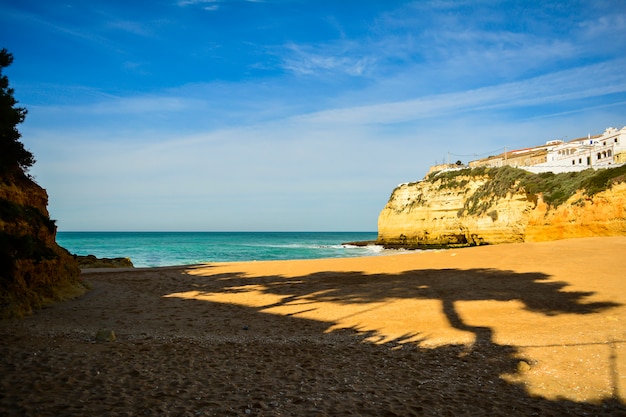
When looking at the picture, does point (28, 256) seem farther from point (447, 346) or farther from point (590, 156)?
point (590, 156)

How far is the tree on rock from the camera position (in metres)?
10.8

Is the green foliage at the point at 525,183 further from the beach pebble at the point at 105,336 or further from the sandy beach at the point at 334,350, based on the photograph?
the beach pebble at the point at 105,336

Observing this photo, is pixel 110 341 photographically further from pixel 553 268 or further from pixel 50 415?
pixel 553 268

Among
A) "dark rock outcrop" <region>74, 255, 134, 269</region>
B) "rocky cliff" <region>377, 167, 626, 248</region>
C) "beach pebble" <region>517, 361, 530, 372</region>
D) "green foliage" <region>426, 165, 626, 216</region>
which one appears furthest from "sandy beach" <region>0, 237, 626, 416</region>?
"green foliage" <region>426, 165, 626, 216</region>

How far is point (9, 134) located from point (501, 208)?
43551 millimetres

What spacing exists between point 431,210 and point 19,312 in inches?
2053

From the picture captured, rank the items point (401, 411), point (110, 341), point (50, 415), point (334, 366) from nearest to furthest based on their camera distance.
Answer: point (50, 415) < point (401, 411) < point (334, 366) < point (110, 341)

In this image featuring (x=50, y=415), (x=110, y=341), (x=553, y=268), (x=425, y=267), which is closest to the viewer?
(x=50, y=415)

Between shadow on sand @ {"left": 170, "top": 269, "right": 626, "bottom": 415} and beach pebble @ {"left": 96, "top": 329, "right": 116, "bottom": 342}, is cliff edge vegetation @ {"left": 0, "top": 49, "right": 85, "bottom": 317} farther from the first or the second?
shadow on sand @ {"left": 170, "top": 269, "right": 626, "bottom": 415}

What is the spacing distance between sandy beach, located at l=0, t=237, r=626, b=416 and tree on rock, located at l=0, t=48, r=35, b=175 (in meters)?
4.94

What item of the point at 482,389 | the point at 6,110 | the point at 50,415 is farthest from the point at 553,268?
the point at 6,110

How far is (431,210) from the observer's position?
5591 centimetres

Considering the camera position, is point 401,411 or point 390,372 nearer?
point 401,411

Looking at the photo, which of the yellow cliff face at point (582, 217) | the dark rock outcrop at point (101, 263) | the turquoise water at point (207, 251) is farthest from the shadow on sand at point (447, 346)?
the turquoise water at point (207, 251)
